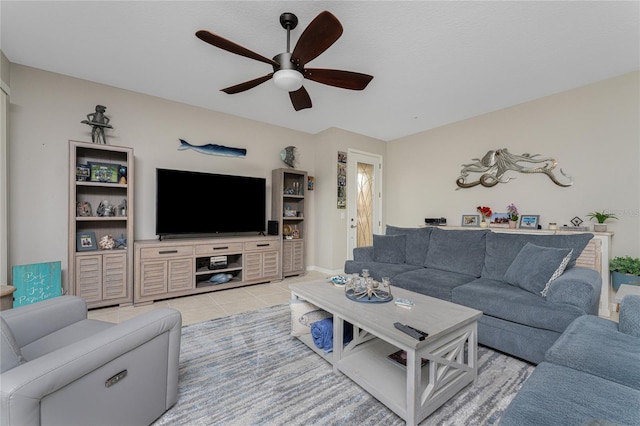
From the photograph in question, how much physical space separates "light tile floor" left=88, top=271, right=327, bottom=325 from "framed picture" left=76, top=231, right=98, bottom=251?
70 cm

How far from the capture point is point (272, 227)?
4.39 m

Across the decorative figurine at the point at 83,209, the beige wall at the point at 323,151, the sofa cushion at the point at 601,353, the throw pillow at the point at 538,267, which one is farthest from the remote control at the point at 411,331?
the decorative figurine at the point at 83,209

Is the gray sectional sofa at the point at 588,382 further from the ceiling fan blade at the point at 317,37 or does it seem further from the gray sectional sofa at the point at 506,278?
the ceiling fan blade at the point at 317,37

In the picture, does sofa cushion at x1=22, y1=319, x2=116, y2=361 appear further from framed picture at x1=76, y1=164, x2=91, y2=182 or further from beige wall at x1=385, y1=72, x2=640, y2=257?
beige wall at x1=385, y1=72, x2=640, y2=257

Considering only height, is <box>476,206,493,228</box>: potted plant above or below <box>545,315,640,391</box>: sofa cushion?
above

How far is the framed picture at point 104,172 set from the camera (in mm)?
3064

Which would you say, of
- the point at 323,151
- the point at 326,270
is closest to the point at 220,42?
the point at 323,151

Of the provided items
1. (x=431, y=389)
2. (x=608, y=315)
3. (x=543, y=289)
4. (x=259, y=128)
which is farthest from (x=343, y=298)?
(x=259, y=128)

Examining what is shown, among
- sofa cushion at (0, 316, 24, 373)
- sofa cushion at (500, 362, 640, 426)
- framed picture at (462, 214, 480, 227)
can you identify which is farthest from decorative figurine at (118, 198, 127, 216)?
framed picture at (462, 214, 480, 227)

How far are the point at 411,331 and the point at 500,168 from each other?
365cm

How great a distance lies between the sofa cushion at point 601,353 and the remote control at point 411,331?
563 millimetres

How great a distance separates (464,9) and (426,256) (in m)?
2.49

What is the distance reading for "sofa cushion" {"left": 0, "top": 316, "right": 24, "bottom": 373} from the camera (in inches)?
35.9

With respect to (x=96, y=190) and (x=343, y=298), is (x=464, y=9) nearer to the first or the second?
(x=343, y=298)
